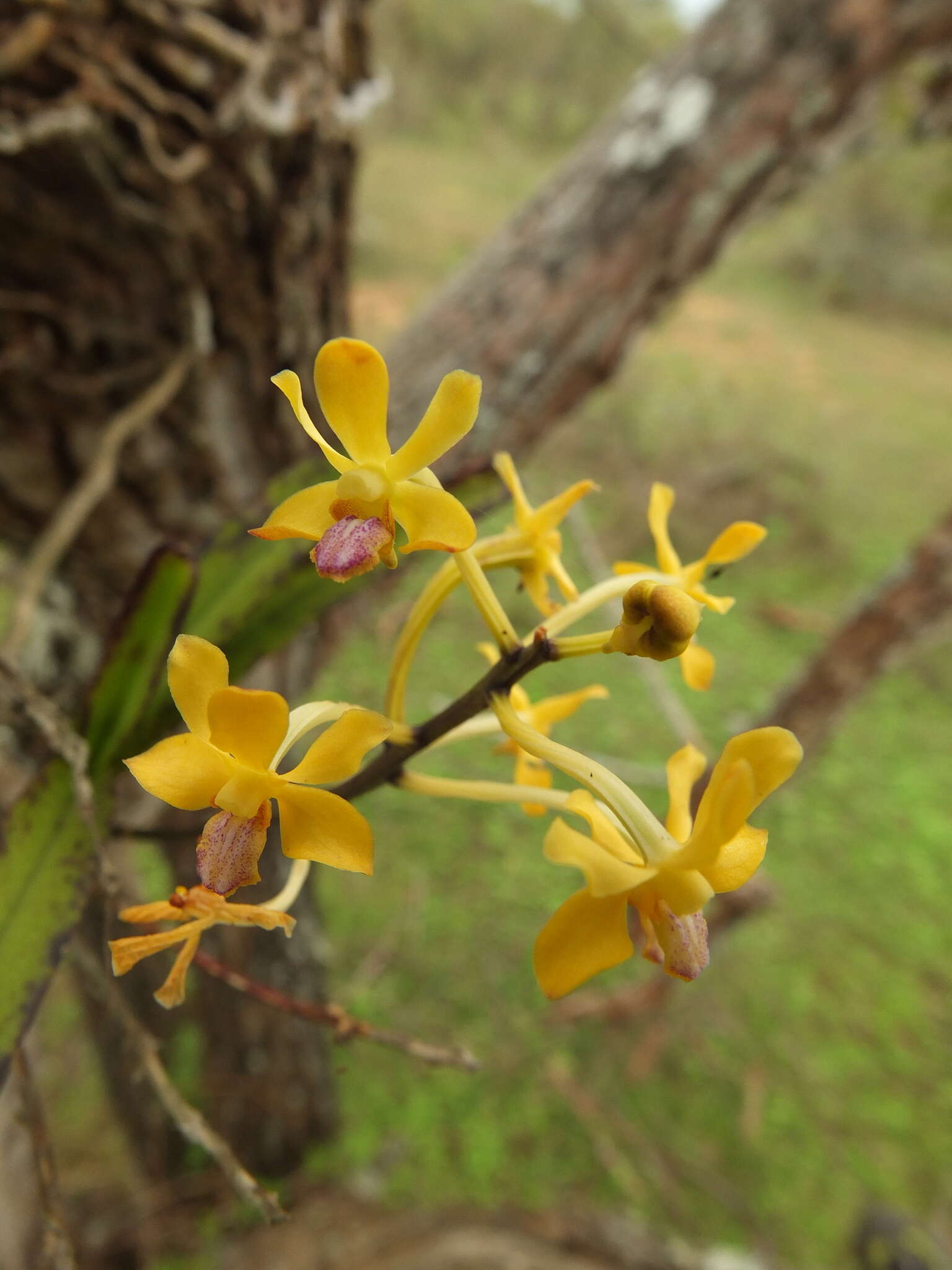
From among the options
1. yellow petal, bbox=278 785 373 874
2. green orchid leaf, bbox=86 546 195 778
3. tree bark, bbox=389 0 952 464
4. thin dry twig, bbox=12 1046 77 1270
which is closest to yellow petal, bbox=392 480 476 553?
yellow petal, bbox=278 785 373 874

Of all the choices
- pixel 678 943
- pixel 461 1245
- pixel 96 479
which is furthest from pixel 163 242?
pixel 461 1245

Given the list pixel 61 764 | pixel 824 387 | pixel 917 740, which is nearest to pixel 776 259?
pixel 824 387

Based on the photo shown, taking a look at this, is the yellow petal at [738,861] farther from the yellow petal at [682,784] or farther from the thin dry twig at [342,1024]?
the thin dry twig at [342,1024]

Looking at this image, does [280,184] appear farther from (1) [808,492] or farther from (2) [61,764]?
(1) [808,492]

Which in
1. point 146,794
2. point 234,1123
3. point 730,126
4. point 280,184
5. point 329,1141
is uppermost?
point 730,126

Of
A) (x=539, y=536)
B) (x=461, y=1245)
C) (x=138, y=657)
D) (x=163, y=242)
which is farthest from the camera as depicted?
(x=461, y=1245)

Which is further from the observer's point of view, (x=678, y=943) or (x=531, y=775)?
(x=531, y=775)

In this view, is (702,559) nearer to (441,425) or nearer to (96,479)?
(441,425)
